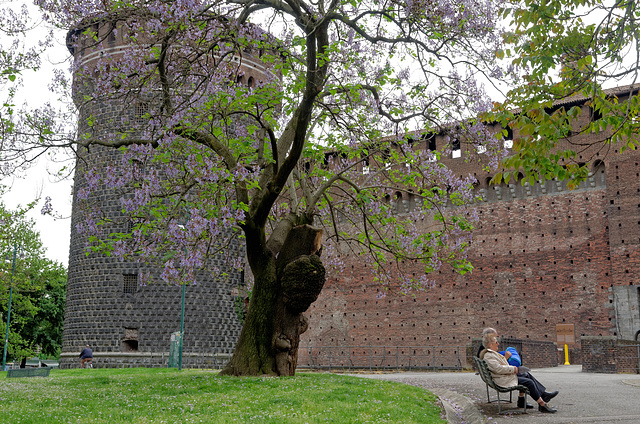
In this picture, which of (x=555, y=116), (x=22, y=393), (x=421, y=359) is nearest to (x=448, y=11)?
(x=555, y=116)

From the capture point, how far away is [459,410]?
339 inches

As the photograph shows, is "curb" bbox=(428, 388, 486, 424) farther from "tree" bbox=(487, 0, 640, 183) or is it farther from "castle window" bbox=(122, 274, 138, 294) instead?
"castle window" bbox=(122, 274, 138, 294)

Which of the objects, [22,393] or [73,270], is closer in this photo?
[22,393]

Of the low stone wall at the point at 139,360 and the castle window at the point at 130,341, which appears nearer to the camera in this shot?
the low stone wall at the point at 139,360

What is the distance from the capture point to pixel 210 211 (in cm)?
1162

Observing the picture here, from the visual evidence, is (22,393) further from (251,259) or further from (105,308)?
(105,308)

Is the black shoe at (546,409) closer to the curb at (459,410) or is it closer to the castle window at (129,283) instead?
the curb at (459,410)

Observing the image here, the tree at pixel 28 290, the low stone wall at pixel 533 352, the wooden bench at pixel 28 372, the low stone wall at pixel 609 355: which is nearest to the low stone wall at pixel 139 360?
the tree at pixel 28 290

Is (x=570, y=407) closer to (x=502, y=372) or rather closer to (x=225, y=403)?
(x=502, y=372)

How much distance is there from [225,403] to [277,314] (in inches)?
170

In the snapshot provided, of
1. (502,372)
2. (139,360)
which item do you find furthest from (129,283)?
(502,372)

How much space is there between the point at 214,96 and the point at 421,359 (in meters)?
20.0

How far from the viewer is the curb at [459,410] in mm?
7608

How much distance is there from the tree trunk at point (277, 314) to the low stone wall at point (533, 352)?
8.76 metres
